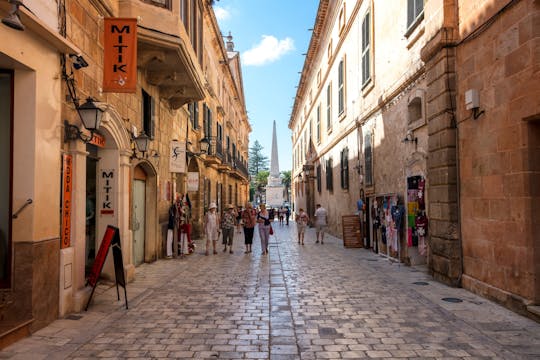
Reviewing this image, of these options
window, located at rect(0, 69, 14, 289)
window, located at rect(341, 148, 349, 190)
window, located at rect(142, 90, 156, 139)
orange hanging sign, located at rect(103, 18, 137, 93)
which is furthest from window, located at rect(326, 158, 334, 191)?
window, located at rect(0, 69, 14, 289)

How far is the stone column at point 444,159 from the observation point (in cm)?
791

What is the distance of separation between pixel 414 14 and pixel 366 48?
4395 millimetres

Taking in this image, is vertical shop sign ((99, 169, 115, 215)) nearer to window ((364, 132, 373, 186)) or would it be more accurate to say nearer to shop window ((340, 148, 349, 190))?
window ((364, 132, 373, 186))

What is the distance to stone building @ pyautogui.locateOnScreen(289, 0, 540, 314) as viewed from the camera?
600 centimetres

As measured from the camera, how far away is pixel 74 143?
20.6 feet

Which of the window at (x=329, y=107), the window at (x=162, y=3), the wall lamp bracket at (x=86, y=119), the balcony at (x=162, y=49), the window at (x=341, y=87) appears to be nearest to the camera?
the wall lamp bracket at (x=86, y=119)

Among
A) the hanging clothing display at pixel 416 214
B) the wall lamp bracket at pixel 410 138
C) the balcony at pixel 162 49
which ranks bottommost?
the hanging clothing display at pixel 416 214

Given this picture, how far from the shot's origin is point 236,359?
441cm


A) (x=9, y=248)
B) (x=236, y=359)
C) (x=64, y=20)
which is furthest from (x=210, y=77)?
(x=236, y=359)

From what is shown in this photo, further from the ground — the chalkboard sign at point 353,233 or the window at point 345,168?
the window at point 345,168

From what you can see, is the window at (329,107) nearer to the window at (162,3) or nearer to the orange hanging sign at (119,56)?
the window at (162,3)

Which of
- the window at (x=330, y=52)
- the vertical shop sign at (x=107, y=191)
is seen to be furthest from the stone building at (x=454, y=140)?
the vertical shop sign at (x=107, y=191)

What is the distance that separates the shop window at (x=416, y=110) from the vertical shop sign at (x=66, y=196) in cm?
703

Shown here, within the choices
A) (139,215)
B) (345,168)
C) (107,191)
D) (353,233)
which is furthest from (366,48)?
(107,191)
